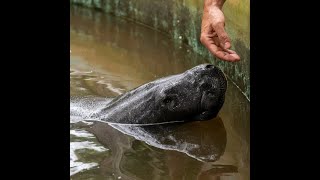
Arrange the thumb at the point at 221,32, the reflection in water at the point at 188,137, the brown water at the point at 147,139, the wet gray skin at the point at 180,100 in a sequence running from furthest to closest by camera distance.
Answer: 1. the wet gray skin at the point at 180,100
2. the reflection in water at the point at 188,137
3. the brown water at the point at 147,139
4. the thumb at the point at 221,32

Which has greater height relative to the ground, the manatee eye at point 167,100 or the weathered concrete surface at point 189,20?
the weathered concrete surface at point 189,20

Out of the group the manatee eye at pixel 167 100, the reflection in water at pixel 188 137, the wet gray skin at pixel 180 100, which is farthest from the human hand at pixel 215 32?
the manatee eye at pixel 167 100

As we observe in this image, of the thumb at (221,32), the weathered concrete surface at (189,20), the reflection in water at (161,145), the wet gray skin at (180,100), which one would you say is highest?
the weathered concrete surface at (189,20)

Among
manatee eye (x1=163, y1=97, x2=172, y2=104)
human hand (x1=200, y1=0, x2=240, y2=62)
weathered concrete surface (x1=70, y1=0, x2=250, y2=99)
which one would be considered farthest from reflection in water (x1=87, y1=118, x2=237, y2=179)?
weathered concrete surface (x1=70, y1=0, x2=250, y2=99)

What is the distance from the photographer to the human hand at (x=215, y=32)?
12.7 feet

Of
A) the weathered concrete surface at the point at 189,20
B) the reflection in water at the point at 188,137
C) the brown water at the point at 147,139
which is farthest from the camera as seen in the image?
the weathered concrete surface at the point at 189,20

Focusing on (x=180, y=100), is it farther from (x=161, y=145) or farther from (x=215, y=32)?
(x=215, y=32)

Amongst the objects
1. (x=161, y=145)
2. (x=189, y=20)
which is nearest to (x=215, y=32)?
(x=161, y=145)

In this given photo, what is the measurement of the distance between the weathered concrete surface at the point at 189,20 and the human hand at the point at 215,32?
2.34m

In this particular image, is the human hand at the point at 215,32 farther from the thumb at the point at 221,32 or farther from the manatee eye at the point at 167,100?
the manatee eye at the point at 167,100

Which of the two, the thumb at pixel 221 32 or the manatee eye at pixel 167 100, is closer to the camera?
the thumb at pixel 221 32

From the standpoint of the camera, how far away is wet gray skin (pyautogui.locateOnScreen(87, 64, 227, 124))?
5.30 m

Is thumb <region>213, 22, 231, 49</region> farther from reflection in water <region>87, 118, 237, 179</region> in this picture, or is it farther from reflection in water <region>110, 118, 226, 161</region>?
reflection in water <region>110, 118, 226, 161</region>
